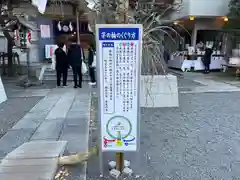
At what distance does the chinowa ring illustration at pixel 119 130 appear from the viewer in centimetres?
341

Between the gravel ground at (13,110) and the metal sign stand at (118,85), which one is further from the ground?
the metal sign stand at (118,85)

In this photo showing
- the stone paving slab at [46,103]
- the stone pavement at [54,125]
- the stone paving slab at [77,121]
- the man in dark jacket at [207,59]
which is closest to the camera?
the stone pavement at [54,125]

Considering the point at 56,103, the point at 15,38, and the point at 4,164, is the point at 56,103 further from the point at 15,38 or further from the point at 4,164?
the point at 15,38

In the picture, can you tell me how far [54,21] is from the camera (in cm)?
1753

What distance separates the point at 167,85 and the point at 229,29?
9860mm

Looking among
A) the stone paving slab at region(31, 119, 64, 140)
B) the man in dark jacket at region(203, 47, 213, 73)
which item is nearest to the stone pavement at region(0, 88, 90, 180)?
the stone paving slab at region(31, 119, 64, 140)

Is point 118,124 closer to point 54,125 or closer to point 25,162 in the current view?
point 25,162

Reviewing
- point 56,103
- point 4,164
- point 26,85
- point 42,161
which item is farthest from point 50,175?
point 26,85

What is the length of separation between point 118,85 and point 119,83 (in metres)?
0.03

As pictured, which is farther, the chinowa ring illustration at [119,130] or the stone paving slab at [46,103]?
the stone paving slab at [46,103]

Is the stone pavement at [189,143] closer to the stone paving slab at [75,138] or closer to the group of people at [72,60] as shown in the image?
the stone paving slab at [75,138]

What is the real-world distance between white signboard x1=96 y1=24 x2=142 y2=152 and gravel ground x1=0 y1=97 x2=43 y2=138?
8.60 feet

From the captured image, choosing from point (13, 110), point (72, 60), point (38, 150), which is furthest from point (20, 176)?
point (72, 60)

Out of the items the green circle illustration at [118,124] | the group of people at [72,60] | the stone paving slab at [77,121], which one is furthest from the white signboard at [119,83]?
the group of people at [72,60]
